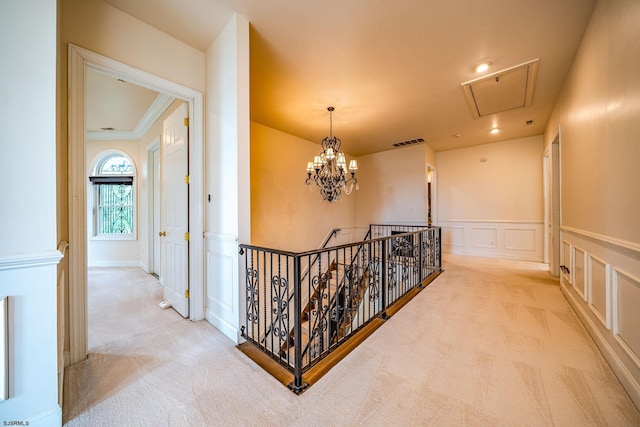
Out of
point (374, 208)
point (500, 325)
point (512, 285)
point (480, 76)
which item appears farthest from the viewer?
point (374, 208)

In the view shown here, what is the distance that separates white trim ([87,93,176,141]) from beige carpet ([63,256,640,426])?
2961mm

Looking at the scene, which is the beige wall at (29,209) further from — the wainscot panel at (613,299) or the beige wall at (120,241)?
the beige wall at (120,241)

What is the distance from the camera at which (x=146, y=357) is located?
183cm

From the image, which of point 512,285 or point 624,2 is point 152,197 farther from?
point 512,285

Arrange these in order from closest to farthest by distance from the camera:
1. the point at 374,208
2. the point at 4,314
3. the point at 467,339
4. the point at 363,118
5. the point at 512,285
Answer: the point at 4,314
the point at 467,339
the point at 512,285
the point at 363,118
the point at 374,208

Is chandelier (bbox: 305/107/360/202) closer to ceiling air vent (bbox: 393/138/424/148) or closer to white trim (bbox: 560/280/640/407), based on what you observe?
ceiling air vent (bbox: 393/138/424/148)

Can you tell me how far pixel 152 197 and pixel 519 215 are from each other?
8.12 metres

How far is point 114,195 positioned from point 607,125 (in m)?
7.93

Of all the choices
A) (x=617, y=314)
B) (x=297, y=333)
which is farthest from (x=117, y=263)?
(x=617, y=314)

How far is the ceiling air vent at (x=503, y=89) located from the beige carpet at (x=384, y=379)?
9.51ft

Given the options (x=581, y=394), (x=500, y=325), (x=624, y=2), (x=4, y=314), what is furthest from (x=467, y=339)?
(x=4, y=314)

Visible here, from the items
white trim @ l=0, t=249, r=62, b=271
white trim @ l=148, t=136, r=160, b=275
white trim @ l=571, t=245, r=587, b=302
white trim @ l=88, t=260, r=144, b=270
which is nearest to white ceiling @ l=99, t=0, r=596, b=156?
white trim @ l=0, t=249, r=62, b=271

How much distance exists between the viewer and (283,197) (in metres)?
5.04

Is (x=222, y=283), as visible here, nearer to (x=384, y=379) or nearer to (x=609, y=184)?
(x=384, y=379)
